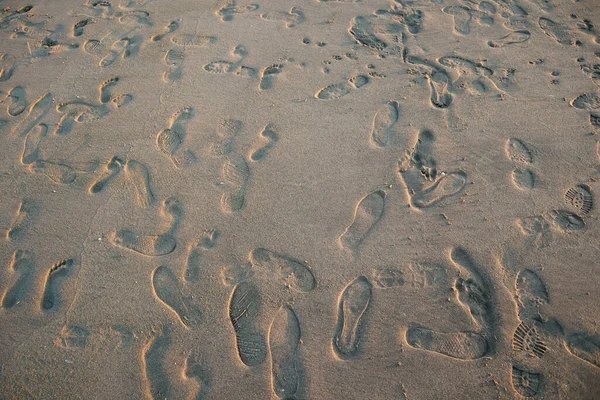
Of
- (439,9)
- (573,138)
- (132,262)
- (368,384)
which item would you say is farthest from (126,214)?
(439,9)

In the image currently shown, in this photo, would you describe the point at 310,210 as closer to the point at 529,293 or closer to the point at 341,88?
the point at 341,88

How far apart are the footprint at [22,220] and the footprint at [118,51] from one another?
1.51m

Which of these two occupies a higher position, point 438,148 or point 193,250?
point 438,148

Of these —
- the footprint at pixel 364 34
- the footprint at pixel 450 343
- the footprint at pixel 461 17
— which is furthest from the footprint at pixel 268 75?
the footprint at pixel 450 343

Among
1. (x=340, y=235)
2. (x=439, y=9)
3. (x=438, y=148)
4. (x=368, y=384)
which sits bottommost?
(x=368, y=384)

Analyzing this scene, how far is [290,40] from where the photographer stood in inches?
144

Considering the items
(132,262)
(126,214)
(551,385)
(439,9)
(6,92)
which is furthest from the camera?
(439,9)

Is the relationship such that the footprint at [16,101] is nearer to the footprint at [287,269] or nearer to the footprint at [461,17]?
the footprint at [287,269]

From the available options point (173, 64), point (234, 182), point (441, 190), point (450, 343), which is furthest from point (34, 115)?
point (450, 343)

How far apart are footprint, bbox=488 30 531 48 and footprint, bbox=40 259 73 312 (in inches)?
137

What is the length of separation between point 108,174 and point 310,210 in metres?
1.38

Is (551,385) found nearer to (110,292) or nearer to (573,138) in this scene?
(573,138)

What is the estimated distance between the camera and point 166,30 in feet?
12.8

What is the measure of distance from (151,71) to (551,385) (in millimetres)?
3430
